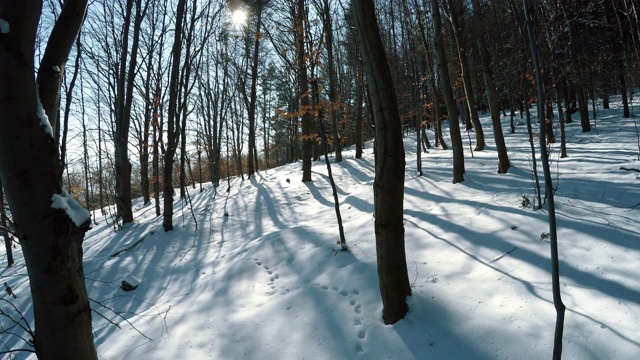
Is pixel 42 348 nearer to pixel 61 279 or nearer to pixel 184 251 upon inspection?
pixel 61 279

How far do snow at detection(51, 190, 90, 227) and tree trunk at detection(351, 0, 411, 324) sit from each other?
213 centimetres

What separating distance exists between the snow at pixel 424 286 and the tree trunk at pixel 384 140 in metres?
0.77

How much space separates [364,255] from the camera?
4.54 metres

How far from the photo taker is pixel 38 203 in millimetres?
1396

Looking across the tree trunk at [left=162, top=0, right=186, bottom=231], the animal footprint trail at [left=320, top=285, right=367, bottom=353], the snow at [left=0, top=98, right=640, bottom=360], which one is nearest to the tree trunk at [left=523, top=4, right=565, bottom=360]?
the snow at [left=0, top=98, right=640, bottom=360]

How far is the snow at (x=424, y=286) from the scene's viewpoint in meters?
2.69

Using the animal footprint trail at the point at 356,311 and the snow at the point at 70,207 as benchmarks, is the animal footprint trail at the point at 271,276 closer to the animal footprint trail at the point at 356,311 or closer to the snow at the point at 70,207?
the animal footprint trail at the point at 356,311

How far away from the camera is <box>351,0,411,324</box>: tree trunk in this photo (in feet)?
9.26

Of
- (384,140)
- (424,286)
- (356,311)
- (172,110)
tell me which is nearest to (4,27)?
(384,140)

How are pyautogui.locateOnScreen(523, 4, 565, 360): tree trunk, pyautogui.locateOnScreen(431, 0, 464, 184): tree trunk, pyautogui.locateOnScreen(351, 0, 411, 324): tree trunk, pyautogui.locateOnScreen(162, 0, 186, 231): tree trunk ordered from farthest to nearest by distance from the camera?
pyautogui.locateOnScreen(162, 0, 186, 231): tree trunk → pyautogui.locateOnScreen(431, 0, 464, 184): tree trunk → pyautogui.locateOnScreen(351, 0, 411, 324): tree trunk → pyautogui.locateOnScreen(523, 4, 565, 360): tree trunk

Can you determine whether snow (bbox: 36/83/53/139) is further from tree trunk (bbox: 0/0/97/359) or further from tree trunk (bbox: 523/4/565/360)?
tree trunk (bbox: 523/4/565/360)

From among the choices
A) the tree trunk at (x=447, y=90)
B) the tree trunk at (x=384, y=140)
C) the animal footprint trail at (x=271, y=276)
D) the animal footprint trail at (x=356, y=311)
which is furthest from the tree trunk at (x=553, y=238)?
the tree trunk at (x=447, y=90)

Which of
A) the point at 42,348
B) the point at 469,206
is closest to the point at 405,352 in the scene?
the point at 42,348

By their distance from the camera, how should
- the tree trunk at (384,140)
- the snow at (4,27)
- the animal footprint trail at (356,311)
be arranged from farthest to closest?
the animal footprint trail at (356,311), the tree trunk at (384,140), the snow at (4,27)
